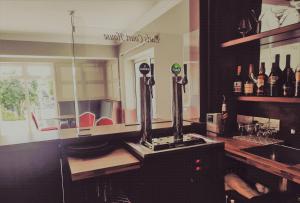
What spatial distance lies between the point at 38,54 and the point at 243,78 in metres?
4.96

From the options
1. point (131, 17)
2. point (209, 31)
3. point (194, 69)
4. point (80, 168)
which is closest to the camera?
point (80, 168)

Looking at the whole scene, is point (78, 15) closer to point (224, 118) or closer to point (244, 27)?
A: point (244, 27)

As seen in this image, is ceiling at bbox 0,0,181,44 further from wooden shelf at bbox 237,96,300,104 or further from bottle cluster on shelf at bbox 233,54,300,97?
wooden shelf at bbox 237,96,300,104

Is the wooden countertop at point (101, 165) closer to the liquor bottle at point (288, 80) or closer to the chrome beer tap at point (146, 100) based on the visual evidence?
the chrome beer tap at point (146, 100)

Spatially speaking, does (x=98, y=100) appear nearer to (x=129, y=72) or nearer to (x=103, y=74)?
(x=103, y=74)

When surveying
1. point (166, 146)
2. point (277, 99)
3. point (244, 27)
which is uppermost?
point (244, 27)

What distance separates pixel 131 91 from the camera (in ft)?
15.6

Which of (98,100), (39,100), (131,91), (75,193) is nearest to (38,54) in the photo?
(39,100)

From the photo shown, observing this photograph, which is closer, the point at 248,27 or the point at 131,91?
the point at 248,27

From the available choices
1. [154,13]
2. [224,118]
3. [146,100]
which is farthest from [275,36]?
[154,13]

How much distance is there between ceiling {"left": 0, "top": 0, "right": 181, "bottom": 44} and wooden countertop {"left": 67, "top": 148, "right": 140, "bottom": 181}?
5.54ft

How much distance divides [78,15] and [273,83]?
3295mm

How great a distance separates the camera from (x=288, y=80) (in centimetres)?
165

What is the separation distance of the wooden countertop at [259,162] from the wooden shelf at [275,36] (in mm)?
806
